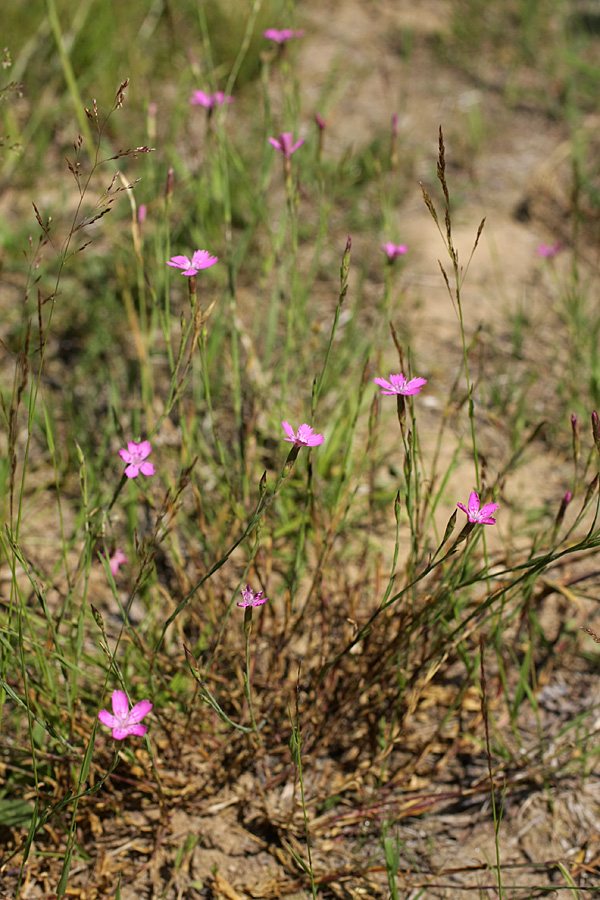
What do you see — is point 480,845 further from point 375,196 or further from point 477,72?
point 477,72

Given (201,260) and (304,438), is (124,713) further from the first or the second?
(201,260)

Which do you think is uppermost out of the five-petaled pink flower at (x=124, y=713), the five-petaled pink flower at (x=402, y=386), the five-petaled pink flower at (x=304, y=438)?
the five-petaled pink flower at (x=402, y=386)

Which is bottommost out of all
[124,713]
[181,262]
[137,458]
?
[124,713]

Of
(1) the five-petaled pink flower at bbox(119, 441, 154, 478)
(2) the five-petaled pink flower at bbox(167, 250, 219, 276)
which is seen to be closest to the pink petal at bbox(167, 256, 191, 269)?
(2) the five-petaled pink flower at bbox(167, 250, 219, 276)

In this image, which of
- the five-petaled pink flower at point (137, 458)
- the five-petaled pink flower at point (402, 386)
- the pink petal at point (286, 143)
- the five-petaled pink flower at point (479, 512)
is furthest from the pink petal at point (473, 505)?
the pink petal at point (286, 143)

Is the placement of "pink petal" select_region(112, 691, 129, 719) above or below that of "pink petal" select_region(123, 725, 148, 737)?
below

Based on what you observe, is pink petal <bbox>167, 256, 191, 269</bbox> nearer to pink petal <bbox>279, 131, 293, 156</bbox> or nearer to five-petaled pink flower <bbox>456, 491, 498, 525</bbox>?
pink petal <bbox>279, 131, 293, 156</bbox>

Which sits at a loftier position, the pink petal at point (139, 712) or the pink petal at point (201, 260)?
the pink petal at point (201, 260)

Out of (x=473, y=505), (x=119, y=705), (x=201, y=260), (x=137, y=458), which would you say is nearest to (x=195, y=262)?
(x=201, y=260)

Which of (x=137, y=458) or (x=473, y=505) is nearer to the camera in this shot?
(x=473, y=505)

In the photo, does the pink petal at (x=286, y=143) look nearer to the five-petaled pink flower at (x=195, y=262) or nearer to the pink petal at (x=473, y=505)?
the five-petaled pink flower at (x=195, y=262)

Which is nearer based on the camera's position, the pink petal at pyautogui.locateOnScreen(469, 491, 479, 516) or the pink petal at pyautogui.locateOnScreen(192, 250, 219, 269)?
the pink petal at pyautogui.locateOnScreen(469, 491, 479, 516)

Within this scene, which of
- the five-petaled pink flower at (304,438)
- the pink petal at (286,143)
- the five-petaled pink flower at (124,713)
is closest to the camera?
the five-petaled pink flower at (304,438)

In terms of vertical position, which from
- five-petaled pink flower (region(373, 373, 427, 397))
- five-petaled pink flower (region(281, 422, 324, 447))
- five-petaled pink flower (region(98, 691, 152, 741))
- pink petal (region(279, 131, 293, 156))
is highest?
pink petal (region(279, 131, 293, 156))
